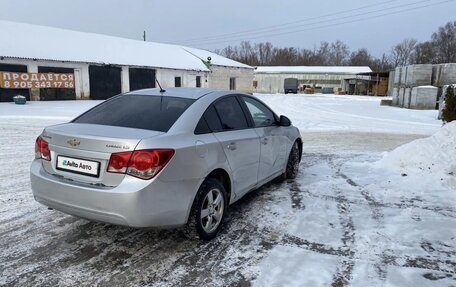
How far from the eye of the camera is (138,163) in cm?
327

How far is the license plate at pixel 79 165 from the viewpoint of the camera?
3396 mm

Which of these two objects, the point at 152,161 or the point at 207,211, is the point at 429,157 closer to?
the point at 207,211

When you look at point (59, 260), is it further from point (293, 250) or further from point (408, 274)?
point (408, 274)

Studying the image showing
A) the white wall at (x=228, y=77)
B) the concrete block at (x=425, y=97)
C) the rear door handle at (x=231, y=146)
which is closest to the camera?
the rear door handle at (x=231, y=146)

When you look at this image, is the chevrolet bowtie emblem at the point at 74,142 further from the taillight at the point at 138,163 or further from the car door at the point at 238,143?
the car door at the point at 238,143

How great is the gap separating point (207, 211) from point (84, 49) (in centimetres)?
2899

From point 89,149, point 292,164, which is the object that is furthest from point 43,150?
point 292,164

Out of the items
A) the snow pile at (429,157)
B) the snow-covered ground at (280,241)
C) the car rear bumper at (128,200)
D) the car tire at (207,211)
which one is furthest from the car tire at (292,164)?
the car rear bumper at (128,200)

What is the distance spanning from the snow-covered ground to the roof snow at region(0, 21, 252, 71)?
22266 mm

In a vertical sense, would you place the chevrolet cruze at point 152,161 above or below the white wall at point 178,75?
below

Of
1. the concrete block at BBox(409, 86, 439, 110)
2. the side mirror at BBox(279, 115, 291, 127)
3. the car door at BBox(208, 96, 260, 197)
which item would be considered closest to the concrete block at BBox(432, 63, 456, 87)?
the concrete block at BBox(409, 86, 439, 110)

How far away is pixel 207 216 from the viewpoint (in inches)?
157

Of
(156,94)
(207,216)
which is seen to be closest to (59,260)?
(207,216)

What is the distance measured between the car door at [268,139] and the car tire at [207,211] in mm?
1086
